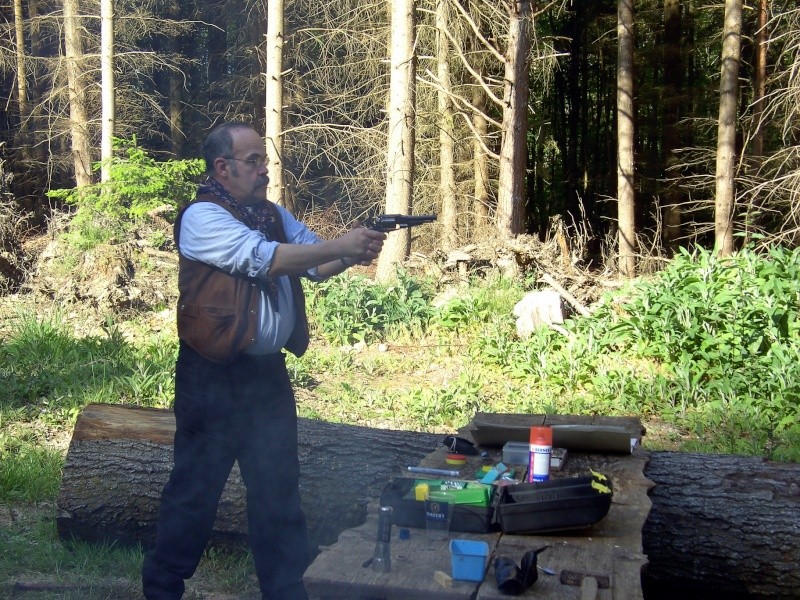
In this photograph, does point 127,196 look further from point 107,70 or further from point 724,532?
point 724,532

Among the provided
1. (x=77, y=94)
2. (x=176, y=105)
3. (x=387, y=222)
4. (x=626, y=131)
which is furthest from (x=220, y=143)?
(x=176, y=105)

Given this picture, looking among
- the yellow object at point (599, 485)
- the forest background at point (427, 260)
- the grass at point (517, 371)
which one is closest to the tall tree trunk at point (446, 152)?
the forest background at point (427, 260)

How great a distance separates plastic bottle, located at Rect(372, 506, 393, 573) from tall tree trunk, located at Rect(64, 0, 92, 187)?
1722 centimetres

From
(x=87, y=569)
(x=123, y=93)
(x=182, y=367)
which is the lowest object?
(x=87, y=569)

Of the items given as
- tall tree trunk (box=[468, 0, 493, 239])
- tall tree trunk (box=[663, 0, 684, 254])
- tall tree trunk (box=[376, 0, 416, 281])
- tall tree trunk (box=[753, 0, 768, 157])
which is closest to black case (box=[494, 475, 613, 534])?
tall tree trunk (box=[376, 0, 416, 281])

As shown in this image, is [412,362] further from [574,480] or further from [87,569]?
[574,480]

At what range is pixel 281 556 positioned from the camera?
3.90 m

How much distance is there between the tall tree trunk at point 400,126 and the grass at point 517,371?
291cm

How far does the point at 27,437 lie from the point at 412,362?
380 centimetres

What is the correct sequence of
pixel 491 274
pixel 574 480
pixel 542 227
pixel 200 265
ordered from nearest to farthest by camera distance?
pixel 574 480
pixel 200 265
pixel 491 274
pixel 542 227

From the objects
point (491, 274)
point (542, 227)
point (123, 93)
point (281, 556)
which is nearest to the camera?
point (281, 556)

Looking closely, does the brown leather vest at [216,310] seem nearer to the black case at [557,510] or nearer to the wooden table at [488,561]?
the wooden table at [488,561]

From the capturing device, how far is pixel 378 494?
4824 mm

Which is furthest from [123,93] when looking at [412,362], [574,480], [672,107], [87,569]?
[574,480]
